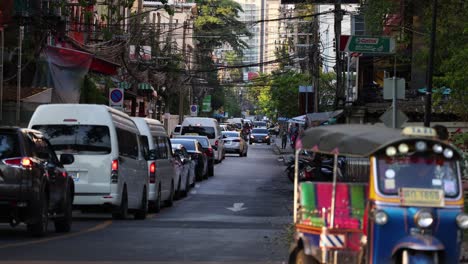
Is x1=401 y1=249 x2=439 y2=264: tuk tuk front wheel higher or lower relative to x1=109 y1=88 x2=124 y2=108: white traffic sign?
lower

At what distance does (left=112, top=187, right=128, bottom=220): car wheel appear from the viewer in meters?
17.4

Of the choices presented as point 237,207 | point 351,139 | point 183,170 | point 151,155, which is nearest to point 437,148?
point 351,139

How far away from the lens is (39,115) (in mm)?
17281

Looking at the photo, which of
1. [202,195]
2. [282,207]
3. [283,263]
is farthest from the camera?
[202,195]

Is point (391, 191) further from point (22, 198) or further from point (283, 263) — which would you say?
point (22, 198)

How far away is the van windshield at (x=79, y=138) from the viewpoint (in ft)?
55.6

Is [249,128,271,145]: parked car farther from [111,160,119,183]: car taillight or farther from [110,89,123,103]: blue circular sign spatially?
[111,160,119,183]: car taillight

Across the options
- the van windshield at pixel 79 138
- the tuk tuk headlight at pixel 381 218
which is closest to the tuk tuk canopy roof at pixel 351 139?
the tuk tuk headlight at pixel 381 218

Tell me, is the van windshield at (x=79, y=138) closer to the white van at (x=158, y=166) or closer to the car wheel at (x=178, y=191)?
the white van at (x=158, y=166)

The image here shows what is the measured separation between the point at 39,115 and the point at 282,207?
7739 mm

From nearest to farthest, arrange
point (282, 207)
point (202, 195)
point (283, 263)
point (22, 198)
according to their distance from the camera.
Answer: point (283, 263)
point (22, 198)
point (282, 207)
point (202, 195)

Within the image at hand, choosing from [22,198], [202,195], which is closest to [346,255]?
[22,198]

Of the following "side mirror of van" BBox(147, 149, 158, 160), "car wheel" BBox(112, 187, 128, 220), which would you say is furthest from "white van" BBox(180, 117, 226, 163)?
"car wheel" BBox(112, 187, 128, 220)

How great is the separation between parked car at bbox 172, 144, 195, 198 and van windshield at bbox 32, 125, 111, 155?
6964 millimetres
